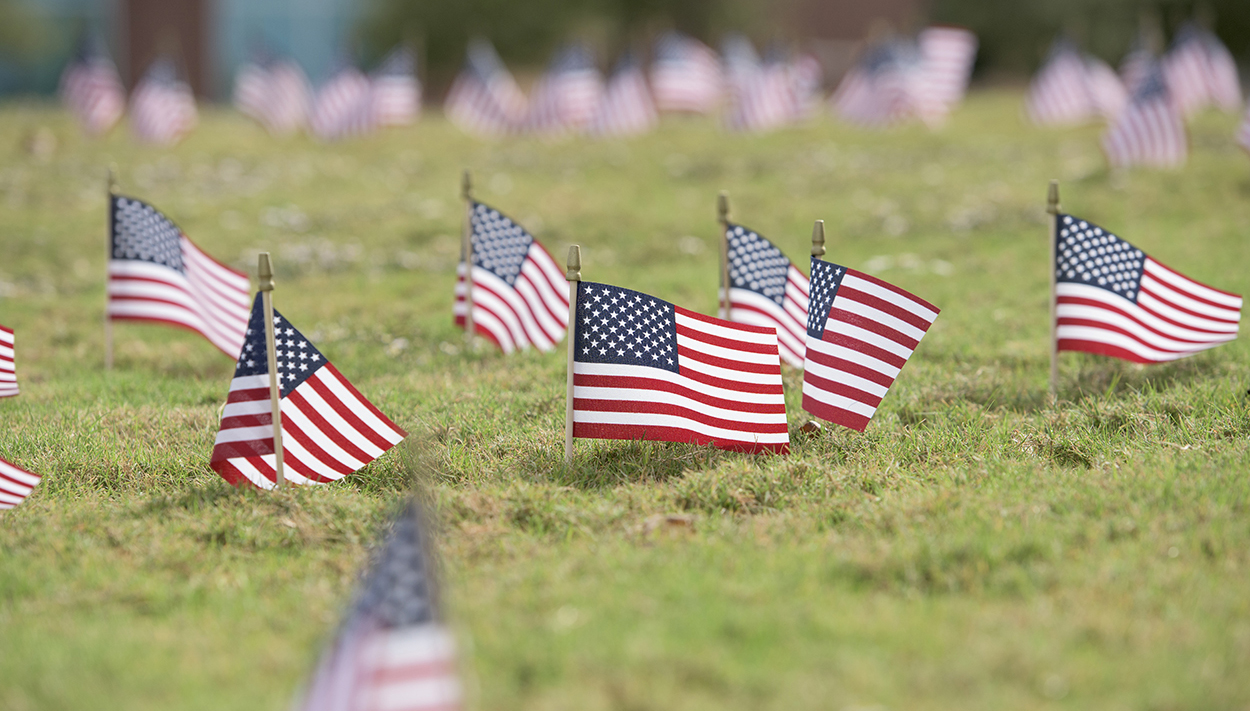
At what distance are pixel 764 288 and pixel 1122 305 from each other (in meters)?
2.21

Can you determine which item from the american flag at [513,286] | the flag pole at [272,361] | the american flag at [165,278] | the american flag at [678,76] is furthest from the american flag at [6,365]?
the american flag at [678,76]

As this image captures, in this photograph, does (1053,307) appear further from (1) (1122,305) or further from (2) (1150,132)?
(2) (1150,132)

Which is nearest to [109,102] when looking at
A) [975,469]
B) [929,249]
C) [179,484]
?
[929,249]

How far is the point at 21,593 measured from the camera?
507 centimetres

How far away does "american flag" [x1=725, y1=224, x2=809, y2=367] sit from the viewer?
7.75 metres

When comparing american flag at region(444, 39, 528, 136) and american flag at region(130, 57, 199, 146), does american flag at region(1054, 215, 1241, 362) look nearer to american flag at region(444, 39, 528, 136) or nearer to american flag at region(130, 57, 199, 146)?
american flag at region(444, 39, 528, 136)

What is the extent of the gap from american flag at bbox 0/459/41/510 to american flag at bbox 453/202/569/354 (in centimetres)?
348

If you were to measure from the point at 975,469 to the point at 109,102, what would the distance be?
60.2ft

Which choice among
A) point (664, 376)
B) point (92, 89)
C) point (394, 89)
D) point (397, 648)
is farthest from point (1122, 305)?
point (92, 89)

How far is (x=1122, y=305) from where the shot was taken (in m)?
7.38

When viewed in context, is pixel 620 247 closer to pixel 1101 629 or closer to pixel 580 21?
pixel 1101 629

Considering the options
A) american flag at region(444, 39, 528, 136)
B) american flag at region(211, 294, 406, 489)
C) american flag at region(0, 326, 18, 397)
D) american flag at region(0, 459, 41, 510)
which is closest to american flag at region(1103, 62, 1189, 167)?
american flag at region(444, 39, 528, 136)

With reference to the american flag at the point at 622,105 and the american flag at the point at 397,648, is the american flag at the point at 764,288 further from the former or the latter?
the american flag at the point at 622,105

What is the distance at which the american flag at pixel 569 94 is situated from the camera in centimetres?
2031
